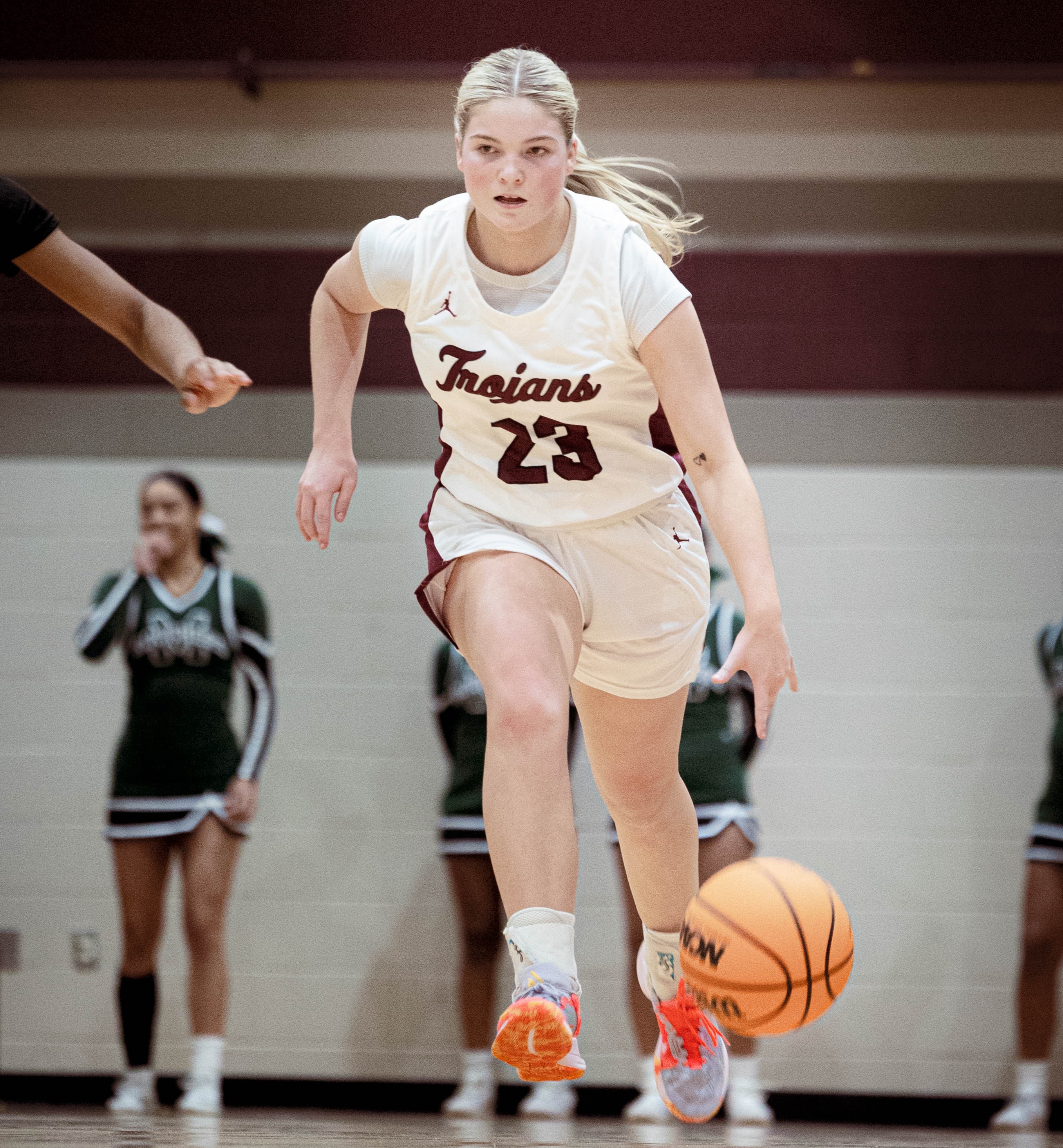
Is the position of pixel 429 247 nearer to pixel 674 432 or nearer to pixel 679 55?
pixel 674 432

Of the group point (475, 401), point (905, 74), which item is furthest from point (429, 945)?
point (905, 74)

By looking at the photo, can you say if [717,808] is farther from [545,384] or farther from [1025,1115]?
[545,384]

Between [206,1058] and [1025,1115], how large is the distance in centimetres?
311

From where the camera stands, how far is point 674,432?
246cm

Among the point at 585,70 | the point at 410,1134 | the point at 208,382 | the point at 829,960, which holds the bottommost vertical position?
the point at 410,1134

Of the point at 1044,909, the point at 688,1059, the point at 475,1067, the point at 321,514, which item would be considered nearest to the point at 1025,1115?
the point at 1044,909

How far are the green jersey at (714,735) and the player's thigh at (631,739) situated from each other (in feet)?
7.17

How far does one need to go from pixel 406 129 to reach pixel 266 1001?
3.77 m

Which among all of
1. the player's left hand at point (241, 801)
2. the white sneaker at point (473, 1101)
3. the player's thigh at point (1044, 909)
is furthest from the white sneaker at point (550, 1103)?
the player's thigh at point (1044, 909)

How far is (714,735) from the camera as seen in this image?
4949 millimetres

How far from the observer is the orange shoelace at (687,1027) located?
284 centimetres

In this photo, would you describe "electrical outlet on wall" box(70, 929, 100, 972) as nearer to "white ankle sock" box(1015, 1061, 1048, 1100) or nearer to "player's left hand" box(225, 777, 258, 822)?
"player's left hand" box(225, 777, 258, 822)

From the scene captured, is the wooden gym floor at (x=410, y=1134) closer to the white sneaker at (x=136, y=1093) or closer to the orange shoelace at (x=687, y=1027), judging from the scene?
the white sneaker at (x=136, y=1093)

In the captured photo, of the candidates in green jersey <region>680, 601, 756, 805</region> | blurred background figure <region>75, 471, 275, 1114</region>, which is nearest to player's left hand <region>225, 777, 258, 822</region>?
blurred background figure <region>75, 471, 275, 1114</region>
